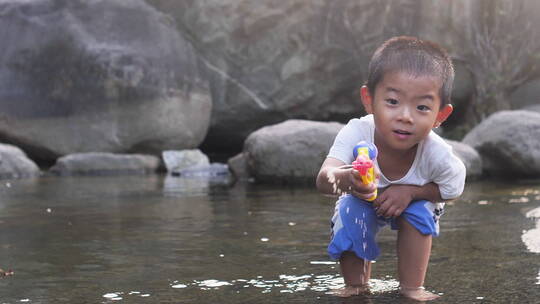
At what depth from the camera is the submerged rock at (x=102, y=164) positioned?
9.77m

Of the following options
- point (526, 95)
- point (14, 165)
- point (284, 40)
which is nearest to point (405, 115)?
point (14, 165)

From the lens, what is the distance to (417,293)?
272 centimetres

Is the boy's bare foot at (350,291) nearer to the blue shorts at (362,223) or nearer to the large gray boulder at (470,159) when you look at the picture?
the blue shorts at (362,223)

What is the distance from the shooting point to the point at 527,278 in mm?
2988

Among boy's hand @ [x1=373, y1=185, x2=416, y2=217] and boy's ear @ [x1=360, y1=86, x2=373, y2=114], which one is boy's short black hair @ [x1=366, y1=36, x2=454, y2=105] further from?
boy's hand @ [x1=373, y1=185, x2=416, y2=217]

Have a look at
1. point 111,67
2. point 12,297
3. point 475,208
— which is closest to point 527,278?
point 12,297

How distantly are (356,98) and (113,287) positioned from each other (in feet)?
31.1

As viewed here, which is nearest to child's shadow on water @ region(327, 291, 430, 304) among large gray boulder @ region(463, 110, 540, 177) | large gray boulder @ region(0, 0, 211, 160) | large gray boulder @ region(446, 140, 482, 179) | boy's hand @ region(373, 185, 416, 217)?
boy's hand @ region(373, 185, 416, 217)

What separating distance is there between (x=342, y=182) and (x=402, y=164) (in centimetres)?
41

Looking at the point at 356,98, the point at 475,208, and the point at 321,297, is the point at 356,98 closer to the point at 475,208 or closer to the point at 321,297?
the point at 475,208

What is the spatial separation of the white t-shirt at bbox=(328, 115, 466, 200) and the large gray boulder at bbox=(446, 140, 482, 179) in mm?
5496

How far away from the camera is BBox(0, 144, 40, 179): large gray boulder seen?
364 inches

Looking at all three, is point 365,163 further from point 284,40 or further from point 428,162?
point 284,40

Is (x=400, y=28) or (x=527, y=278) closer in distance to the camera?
(x=527, y=278)
